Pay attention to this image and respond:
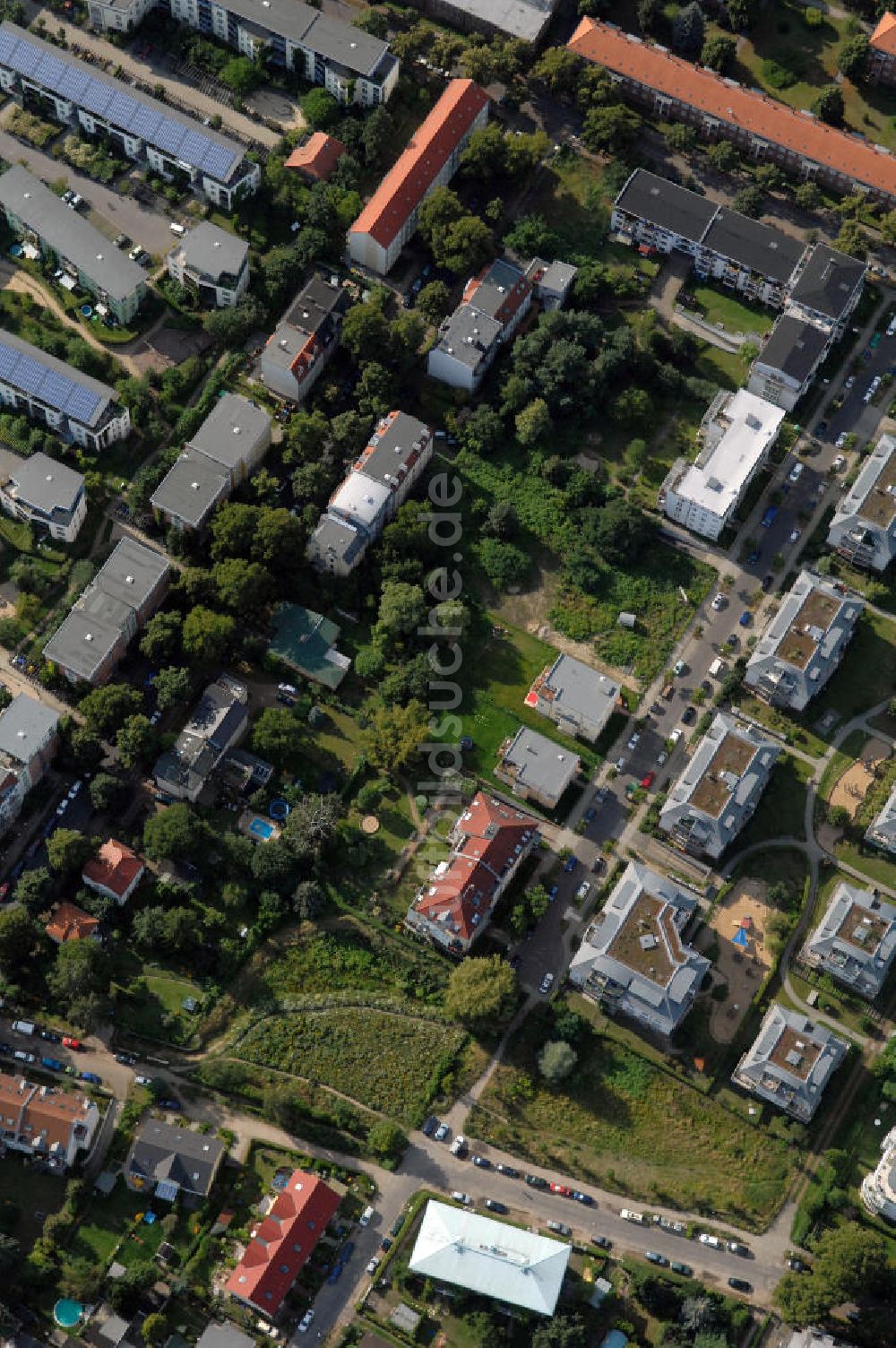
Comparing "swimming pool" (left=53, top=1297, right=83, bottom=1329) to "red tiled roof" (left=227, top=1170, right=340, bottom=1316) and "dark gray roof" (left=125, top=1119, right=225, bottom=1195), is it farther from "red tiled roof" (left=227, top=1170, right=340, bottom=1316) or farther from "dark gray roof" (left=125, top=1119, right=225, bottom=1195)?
"red tiled roof" (left=227, top=1170, right=340, bottom=1316)

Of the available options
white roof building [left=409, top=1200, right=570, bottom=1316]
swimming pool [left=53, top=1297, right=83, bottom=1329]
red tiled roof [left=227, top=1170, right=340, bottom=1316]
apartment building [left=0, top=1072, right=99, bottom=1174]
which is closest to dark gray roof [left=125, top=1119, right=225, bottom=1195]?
apartment building [left=0, top=1072, right=99, bottom=1174]

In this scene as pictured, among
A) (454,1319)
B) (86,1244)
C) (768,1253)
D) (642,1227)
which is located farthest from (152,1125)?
(768,1253)

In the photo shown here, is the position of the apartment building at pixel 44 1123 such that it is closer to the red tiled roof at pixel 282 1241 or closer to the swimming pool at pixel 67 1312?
the swimming pool at pixel 67 1312

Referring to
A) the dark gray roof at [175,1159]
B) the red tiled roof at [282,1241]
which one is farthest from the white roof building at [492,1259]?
the dark gray roof at [175,1159]

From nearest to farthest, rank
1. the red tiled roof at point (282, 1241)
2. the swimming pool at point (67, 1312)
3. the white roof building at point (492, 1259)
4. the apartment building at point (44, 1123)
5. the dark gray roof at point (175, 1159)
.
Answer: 1. the red tiled roof at point (282, 1241)
2. the swimming pool at point (67, 1312)
3. the white roof building at point (492, 1259)
4. the apartment building at point (44, 1123)
5. the dark gray roof at point (175, 1159)

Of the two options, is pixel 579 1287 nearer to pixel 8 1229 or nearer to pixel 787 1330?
pixel 787 1330

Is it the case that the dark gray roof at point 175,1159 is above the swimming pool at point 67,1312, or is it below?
above
